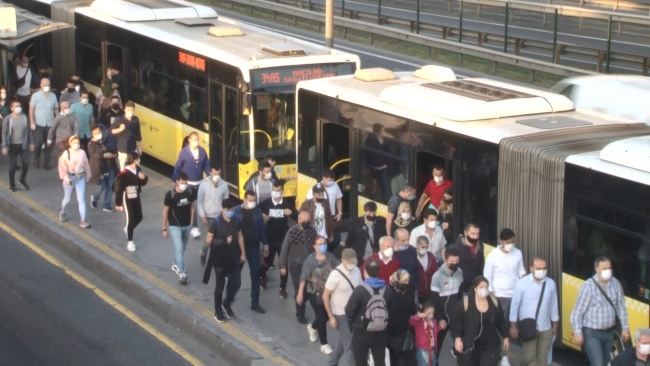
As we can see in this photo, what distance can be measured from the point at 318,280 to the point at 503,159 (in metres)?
2.52

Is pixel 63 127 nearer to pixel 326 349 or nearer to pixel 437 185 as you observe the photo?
pixel 437 185

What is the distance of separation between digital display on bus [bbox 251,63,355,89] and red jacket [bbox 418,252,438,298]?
569cm

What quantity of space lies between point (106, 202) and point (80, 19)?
20.8 feet

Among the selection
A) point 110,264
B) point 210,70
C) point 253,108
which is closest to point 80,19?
point 210,70

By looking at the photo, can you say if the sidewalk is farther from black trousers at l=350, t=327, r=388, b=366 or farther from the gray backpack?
the gray backpack

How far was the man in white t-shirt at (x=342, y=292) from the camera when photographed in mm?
10719

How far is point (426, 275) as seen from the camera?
11602 millimetres

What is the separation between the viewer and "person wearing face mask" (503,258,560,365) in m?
10.7

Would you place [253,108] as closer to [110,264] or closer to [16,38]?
[110,264]

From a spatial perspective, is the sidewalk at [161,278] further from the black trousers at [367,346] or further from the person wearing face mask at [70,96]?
the person wearing face mask at [70,96]

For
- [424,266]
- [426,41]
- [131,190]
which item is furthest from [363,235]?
[426,41]

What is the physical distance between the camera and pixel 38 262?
15.0 m

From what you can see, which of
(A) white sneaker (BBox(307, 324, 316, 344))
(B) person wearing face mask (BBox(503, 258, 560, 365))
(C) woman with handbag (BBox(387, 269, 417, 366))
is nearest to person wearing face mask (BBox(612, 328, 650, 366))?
(B) person wearing face mask (BBox(503, 258, 560, 365))

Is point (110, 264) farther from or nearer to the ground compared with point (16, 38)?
nearer to the ground
